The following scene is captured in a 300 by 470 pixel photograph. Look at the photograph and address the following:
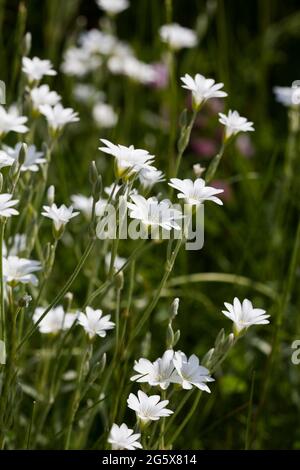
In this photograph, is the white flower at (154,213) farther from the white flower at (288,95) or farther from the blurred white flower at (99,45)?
the blurred white flower at (99,45)

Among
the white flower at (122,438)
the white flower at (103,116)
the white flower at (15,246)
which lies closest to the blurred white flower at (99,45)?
the white flower at (103,116)

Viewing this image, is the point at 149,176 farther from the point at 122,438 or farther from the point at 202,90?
the point at 122,438

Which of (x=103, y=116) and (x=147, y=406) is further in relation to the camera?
(x=103, y=116)

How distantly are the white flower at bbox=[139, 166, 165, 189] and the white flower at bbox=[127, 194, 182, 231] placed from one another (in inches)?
1.6

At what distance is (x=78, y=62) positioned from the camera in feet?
6.44

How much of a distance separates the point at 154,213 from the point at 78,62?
109cm

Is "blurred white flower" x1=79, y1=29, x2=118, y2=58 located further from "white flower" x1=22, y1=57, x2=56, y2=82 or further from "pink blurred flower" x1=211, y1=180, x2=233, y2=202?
"white flower" x1=22, y1=57, x2=56, y2=82

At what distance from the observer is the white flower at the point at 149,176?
1011mm

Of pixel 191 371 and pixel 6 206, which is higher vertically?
pixel 6 206

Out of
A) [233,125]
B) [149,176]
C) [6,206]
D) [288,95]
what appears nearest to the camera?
[6,206]

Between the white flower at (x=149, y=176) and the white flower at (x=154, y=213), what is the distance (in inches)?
1.6

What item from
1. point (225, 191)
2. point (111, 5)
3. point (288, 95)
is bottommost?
point (225, 191)

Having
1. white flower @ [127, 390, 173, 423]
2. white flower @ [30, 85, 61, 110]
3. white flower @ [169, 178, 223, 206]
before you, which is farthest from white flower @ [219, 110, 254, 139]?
white flower @ [127, 390, 173, 423]

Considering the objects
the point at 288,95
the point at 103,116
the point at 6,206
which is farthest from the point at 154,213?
the point at 103,116
